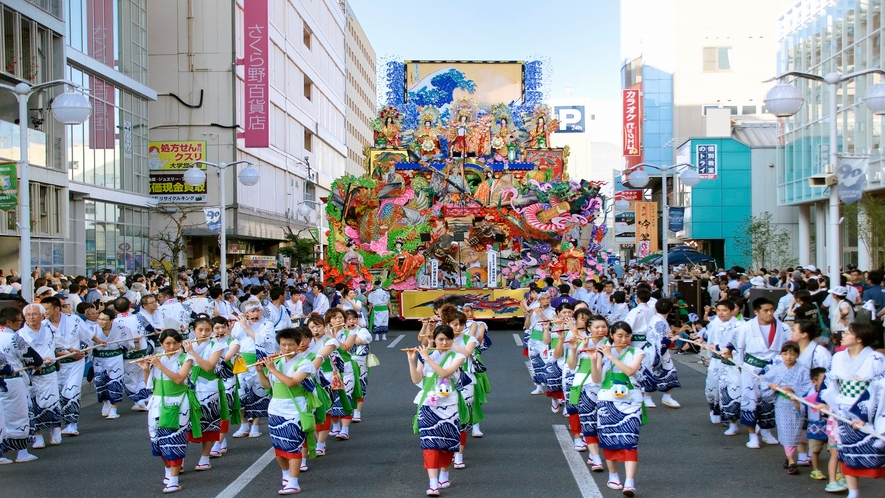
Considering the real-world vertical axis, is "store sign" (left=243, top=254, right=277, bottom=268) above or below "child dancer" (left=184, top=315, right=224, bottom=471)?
above

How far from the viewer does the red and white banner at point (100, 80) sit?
28.0m

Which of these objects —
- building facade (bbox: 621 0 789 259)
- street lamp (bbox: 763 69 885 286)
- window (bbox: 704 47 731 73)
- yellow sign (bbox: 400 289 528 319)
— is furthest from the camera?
window (bbox: 704 47 731 73)

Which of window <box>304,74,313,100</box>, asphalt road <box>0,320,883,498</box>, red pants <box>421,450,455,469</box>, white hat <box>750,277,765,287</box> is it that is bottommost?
asphalt road <box>0,320,883,498</box>

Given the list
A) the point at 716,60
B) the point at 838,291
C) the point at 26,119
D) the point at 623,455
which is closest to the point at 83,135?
the point at 26,119

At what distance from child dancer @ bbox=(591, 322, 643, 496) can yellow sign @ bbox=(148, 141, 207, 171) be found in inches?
1199

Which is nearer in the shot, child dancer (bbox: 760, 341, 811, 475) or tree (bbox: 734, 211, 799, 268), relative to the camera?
child dancer (bbox: 760, 341, 811, 475)

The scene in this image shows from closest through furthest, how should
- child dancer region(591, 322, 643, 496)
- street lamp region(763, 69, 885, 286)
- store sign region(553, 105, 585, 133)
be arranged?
child dancer region(591, 322, 643, 496)
street lamp region(763, 69, 885, 286)
store sign region(553, 105, 585, 133)

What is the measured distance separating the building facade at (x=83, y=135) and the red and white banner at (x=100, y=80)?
0.03 m

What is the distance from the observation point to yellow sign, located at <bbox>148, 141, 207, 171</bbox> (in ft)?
115

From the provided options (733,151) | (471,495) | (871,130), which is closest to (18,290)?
(471,495)

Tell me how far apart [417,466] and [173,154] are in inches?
1184

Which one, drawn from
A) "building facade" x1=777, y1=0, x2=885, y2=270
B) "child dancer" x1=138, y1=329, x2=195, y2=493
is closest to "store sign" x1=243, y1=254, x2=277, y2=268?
"building facade" x1=777, y1=0, x2=885, y2=270

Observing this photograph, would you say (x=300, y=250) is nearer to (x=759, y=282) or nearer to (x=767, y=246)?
(x=767, y=246)

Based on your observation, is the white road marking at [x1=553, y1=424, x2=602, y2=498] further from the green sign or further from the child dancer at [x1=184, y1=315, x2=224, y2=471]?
the green sign
